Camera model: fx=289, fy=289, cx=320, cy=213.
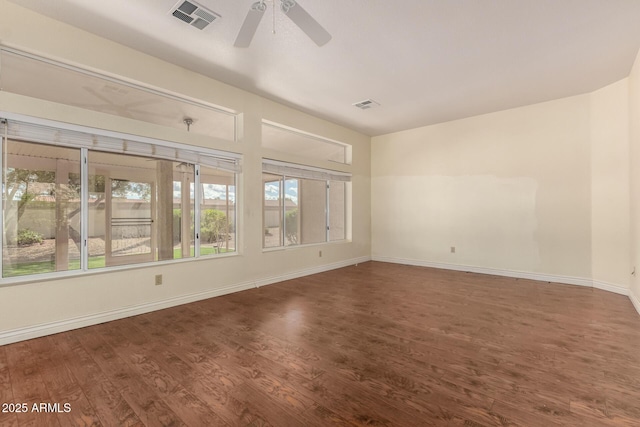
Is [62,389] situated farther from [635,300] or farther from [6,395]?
[635,300]

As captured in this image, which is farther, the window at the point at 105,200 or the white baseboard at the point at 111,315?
the window at the point at 105,200

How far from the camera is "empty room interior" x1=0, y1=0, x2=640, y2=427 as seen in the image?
1927mm

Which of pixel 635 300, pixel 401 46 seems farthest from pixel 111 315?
pixel 635 300

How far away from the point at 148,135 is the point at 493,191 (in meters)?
5.63

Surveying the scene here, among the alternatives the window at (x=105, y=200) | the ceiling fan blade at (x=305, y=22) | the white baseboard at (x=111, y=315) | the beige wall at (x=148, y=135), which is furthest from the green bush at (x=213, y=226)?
the ceiling fan blade at (x=305, y=22)

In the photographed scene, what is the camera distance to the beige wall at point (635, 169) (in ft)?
11.3

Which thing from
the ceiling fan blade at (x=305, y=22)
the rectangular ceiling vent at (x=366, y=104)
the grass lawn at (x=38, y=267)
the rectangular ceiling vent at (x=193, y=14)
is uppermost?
the rectangular ceiling vent at (x=366, y=104)

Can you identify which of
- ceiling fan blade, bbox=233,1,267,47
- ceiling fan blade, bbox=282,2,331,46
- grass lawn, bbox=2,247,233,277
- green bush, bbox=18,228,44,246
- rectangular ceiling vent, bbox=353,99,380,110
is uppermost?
rectangular ceiling vent, bbox=353,99,380,110

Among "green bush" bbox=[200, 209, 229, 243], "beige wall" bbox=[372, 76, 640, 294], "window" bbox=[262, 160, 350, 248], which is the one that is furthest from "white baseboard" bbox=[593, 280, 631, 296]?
"green bush" bbox=[200, 209, 229, 243]

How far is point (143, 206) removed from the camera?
12.3 ft

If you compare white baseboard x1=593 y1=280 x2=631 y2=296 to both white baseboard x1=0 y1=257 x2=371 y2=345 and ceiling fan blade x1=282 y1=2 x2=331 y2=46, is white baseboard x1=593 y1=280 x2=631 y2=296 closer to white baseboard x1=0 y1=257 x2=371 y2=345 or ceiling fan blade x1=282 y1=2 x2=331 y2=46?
white baseboard x1=0 y1=257 x2=371 y2=345

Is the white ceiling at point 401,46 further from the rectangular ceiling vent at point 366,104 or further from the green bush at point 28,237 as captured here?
the green bush at point 28,237

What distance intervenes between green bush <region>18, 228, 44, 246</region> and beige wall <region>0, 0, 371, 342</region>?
43 centimetres

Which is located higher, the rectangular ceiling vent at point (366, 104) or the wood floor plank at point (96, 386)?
the rectangular ceiling vent at point (366, 104)
